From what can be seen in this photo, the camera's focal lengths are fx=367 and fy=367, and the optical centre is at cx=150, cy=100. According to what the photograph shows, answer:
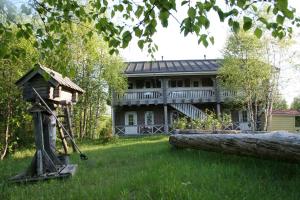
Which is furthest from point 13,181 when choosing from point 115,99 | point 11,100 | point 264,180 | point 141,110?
point 141,110

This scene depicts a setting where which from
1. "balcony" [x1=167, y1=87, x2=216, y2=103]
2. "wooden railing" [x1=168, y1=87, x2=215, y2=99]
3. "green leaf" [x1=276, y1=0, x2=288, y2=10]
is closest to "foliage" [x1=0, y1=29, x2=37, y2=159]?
"green leaf" [x1=276, y1=0, x2=288, y2=10]

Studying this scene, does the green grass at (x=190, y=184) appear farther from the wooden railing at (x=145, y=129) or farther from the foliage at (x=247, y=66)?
the wooden railing at (x=145, y=129)

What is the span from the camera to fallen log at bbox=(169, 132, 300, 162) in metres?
5.89

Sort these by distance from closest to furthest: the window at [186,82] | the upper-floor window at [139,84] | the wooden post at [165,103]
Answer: the wooden post at [165,103] < the upper-floor window at [139,84] < the window at [186,82]

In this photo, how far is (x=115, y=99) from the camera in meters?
28.4

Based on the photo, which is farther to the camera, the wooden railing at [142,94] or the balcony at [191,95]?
the wooden railing at [142,94]

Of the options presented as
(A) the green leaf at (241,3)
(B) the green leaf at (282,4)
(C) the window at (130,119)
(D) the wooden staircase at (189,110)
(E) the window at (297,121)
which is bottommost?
(E) the window at (297,121)

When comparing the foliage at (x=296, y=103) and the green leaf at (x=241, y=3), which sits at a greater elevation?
the foliage at (x=296, y=103)

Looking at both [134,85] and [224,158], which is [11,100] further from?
[134,85]

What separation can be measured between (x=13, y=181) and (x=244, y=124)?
23.8m

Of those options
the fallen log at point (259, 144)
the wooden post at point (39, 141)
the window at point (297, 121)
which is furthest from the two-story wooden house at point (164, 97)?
the wooden post at point (39, 141)

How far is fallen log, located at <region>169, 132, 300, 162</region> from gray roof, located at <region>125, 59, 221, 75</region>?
19172 millimetres

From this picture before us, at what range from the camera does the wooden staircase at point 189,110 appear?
27.7 meters

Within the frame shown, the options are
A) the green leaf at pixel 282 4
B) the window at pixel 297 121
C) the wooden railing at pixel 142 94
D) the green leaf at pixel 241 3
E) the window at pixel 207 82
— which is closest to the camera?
the green leaf at pixel 282 4
